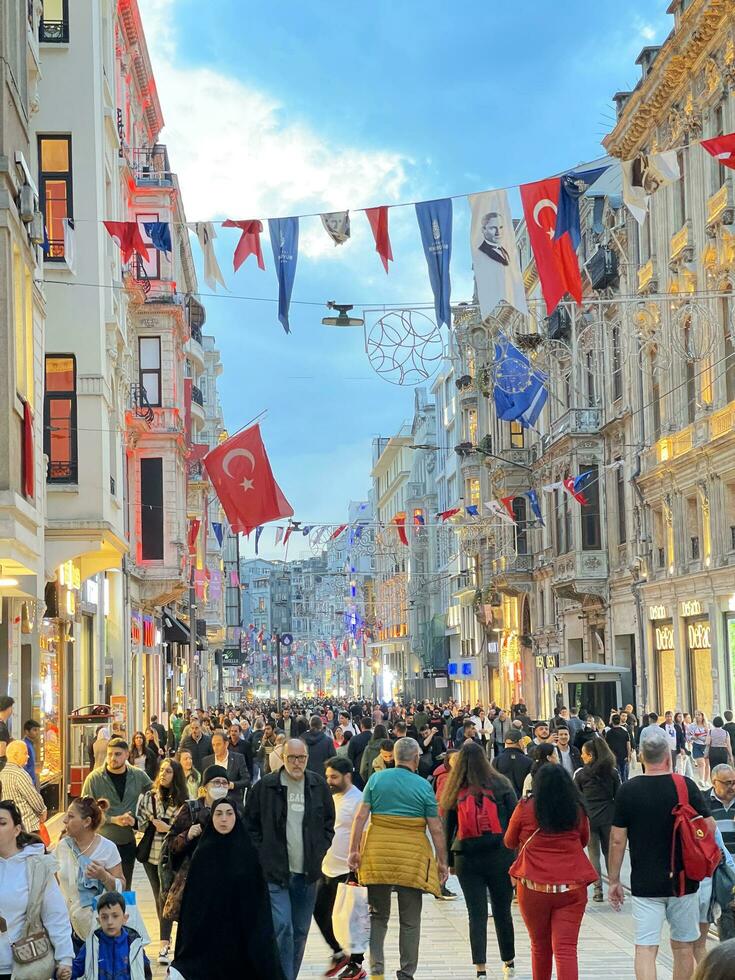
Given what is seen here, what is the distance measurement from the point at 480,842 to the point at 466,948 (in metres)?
1.86

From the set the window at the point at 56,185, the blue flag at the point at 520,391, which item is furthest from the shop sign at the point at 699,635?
the window at the point at 56,185

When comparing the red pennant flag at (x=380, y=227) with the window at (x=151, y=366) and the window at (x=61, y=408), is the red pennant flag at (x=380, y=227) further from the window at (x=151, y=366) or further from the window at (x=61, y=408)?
the window at (x=151, y=366)

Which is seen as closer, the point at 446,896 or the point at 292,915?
the point at 292,915

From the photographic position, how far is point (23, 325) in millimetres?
18641

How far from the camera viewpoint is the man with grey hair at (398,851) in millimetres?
11141

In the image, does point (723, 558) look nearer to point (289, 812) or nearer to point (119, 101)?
point (119, 101)

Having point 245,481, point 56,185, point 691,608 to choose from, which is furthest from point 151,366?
point 56,185

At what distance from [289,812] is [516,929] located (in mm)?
4234

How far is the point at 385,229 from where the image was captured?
57.8ft

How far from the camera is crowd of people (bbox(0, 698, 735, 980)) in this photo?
26.6ft

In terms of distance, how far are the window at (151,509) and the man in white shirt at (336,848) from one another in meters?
29.8

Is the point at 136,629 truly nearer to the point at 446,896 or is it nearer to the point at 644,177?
the point at 446,896

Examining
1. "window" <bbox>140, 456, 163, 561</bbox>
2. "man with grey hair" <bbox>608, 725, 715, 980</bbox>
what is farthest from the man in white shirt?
"window" <bbox>140, 456, 163, 561</bbox>

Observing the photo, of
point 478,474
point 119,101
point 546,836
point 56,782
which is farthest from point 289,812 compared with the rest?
point 478,474
